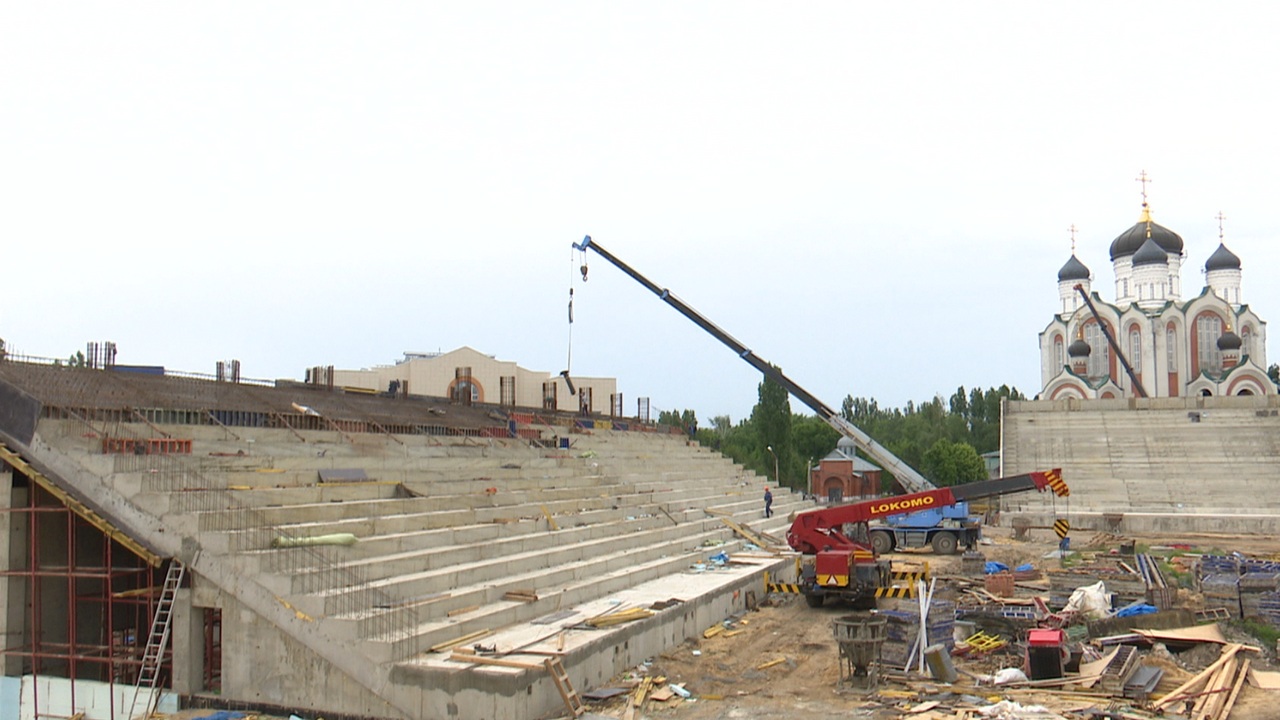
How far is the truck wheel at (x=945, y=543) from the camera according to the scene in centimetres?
2806

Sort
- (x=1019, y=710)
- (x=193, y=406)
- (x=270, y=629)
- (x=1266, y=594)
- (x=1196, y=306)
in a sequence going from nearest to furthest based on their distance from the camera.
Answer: (x=1019, y=710) → (x=270, y=629) → (x=1266, y=594) → (x=193, y=406) → (x=1196, y=306)

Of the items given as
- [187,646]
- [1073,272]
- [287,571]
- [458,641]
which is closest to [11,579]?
[187,646]

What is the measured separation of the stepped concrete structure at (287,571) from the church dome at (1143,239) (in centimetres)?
6478

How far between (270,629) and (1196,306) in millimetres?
69175

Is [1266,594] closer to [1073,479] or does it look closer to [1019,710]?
[1019,710]

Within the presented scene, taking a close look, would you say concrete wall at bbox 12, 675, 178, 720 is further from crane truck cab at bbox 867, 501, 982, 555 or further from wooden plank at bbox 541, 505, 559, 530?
crane truck cab at bbox 867, 501, 982, 555

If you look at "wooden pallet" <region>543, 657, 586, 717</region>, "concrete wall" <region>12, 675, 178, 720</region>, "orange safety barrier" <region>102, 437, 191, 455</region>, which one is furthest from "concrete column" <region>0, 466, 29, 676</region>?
"wooden pallet" <region>543, 657, 586, 717</region>

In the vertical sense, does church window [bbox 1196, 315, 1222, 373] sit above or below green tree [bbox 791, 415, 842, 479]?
above

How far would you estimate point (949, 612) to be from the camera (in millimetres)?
15727

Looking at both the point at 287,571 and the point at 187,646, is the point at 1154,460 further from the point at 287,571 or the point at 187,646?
the point at 187,646

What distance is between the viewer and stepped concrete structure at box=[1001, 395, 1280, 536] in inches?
1432

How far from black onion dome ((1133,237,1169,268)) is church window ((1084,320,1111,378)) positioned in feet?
18.8

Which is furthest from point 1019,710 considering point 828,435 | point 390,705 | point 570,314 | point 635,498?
point 828,435

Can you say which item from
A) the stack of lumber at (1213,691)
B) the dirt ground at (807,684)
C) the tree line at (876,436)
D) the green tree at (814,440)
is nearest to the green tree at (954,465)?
the tree line at (876,436)
